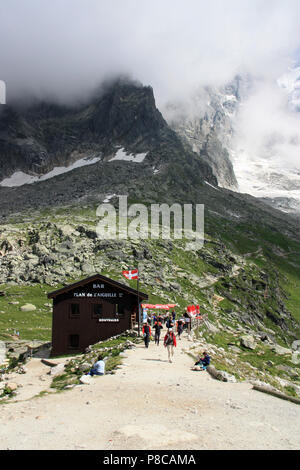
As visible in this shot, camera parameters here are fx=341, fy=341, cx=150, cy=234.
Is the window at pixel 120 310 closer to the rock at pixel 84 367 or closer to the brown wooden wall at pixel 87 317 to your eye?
the brown wooden wall at pixel 87 317

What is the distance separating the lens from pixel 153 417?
508 inches

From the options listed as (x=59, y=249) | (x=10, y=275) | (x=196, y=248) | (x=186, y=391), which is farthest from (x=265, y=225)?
(x=186, y=391)

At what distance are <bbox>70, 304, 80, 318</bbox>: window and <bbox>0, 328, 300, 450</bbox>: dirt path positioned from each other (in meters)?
19.0

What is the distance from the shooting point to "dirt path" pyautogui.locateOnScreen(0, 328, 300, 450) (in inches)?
413

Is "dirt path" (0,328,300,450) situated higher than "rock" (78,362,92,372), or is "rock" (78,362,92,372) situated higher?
"dirt path" (0,328,300,450)

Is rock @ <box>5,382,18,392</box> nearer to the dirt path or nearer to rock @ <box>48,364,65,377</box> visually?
rock @ <box>48,364,65,377</box>

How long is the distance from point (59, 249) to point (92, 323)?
154 feet

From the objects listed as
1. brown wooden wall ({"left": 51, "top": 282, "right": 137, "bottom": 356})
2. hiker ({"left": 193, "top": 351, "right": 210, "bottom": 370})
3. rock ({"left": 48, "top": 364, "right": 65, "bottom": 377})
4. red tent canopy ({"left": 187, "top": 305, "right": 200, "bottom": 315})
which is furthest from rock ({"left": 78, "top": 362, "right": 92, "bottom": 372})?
red tent canopy ({"left": 187, "top": 305, "right": 200, "bottom": 315})

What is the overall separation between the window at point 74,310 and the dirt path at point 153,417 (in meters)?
19.0

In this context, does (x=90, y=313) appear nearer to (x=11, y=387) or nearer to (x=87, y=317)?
(x=87, y=317)

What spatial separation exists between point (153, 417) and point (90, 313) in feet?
87.7

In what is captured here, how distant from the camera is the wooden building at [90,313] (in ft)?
124

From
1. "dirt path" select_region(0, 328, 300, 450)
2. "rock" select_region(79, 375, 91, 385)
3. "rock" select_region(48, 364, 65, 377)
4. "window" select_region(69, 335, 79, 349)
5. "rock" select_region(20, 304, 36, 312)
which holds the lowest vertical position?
"rock" select_region(48, 364, 65, 377)
